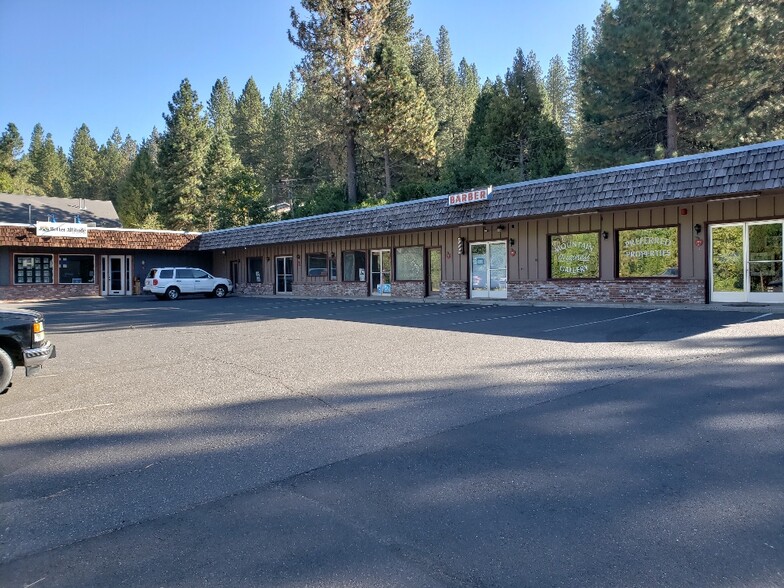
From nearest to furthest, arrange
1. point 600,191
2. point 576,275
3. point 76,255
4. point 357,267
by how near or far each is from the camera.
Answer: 1. point 600,191
2. point 576,275
3. point 357,267
4. point 76,255

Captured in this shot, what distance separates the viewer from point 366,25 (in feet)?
115

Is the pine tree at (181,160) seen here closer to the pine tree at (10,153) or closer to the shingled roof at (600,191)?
the pine tree at (10,153)

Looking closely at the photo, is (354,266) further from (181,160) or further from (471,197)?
(181,160)

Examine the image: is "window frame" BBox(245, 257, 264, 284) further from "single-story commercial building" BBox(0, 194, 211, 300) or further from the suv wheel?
the suv wheel

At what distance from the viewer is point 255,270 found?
1318 inches

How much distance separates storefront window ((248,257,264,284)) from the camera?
32906mm

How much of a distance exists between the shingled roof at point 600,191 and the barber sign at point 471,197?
0.79 ft

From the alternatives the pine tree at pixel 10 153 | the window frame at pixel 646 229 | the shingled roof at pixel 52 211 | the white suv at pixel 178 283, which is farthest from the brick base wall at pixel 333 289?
the pine tree at pixel 10 153

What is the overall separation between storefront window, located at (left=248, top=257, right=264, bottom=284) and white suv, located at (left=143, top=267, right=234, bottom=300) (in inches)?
93.8

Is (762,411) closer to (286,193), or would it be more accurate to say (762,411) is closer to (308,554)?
(308,554)

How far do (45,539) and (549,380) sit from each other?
5555 millimetres

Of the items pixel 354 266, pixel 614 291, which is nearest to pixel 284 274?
pixel 354 266

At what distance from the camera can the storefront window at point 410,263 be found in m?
23.7

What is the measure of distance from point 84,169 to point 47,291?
52873 mm
